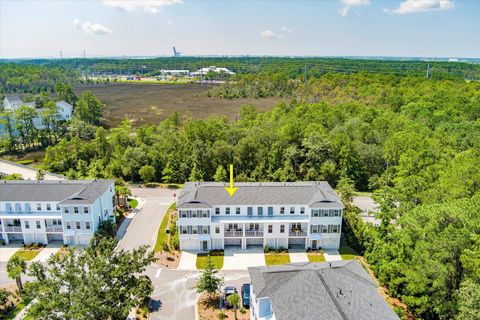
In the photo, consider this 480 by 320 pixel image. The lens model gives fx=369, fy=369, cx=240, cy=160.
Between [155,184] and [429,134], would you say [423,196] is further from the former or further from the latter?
[155,184]

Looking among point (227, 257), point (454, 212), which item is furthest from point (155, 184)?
point (454, 212)

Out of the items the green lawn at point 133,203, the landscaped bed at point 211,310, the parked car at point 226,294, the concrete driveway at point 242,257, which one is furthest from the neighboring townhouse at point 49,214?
the parked car at point 226,294

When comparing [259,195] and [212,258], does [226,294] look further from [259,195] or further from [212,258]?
[259,195]

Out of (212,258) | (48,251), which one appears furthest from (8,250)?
(212,258)

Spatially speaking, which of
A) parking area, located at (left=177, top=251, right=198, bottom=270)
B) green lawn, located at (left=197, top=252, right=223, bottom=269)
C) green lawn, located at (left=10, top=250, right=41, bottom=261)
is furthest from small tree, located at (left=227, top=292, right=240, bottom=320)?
green lawn, located at (left=10, top=250, right=41, bottom=261)

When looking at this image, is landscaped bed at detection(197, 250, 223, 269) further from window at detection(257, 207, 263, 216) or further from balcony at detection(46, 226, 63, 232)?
balcony at detection(46, 226, 63, 232)

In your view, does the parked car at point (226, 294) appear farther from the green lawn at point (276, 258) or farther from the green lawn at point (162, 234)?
the green lawn at point (162, 234)
